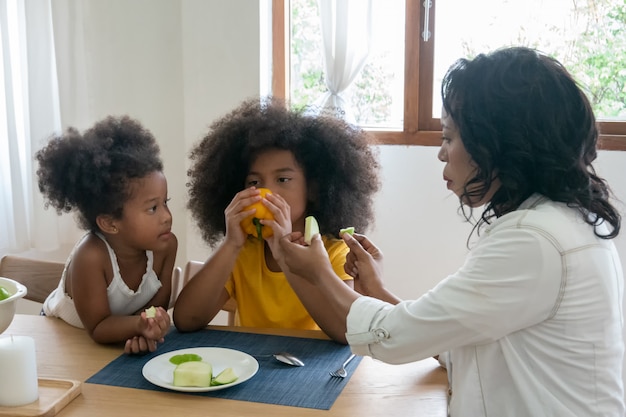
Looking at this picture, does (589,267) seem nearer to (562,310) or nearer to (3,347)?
(562,310)

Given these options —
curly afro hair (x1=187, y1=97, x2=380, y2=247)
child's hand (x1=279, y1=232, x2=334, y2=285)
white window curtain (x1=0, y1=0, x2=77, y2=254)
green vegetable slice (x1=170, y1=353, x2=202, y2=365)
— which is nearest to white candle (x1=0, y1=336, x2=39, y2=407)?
green vegetable slice (x1=170, y1=353, x2=202, y2=365)

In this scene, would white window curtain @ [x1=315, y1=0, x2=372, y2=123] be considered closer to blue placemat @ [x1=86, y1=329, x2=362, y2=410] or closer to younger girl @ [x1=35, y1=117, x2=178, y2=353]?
younger girl @ [x1=35, y1=117, x2=178, y2=353]

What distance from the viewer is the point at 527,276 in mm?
1102

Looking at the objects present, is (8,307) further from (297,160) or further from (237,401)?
(297,160)

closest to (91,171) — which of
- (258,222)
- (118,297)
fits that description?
(118,297)

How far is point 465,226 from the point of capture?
3.00m

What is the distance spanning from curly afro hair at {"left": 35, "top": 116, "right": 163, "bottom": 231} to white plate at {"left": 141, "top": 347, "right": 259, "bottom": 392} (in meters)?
0.43

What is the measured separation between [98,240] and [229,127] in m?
0.49

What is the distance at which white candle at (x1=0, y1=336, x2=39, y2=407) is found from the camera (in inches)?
47.9

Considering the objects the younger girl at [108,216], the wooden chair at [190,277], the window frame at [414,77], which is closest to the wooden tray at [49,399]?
the younger girl at [108,216]

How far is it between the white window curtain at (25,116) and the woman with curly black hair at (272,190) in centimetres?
136

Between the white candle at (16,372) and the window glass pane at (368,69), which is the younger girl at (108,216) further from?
the window glass pane at (368,69)

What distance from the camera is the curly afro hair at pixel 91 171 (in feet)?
5.47

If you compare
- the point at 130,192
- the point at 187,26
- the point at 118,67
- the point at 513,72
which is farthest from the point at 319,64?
the point at 513,72
